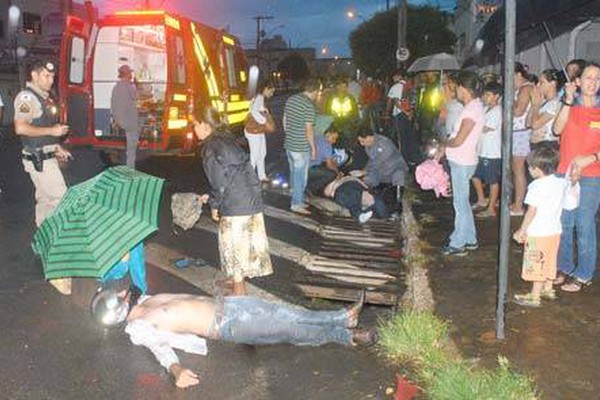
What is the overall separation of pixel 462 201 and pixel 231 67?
10.0 metres

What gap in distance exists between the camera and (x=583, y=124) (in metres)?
5.16

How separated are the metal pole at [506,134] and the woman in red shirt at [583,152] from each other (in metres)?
1.13

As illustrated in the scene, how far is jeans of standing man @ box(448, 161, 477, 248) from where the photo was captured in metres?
6.41

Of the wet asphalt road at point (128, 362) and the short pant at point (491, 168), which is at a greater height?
the short pant at point (491, 168)

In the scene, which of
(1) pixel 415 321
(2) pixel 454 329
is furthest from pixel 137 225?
(2) pixel 454 329

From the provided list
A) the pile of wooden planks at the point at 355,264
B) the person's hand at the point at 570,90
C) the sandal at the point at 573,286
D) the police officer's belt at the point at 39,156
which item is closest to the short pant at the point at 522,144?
the pile of wooden planks at the point at 355,264

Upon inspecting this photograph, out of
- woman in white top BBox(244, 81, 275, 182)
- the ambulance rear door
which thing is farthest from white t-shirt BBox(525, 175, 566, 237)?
the ambulance rear door

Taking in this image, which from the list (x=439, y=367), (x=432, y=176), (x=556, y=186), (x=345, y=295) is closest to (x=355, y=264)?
(x=345, y=295)

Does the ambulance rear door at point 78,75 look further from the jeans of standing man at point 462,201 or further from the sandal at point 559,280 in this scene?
the sandal at point 559,280

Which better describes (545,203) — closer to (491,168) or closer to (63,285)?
(491,168)

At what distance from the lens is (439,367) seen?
13.5ft

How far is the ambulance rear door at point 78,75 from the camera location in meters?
11.0

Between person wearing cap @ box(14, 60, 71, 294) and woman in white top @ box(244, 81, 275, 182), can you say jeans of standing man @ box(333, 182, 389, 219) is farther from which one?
person wearing cap @ box(14, 60, 71, 294)

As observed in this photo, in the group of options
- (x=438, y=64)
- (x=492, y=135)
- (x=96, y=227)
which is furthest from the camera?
(x=438, y=64)
